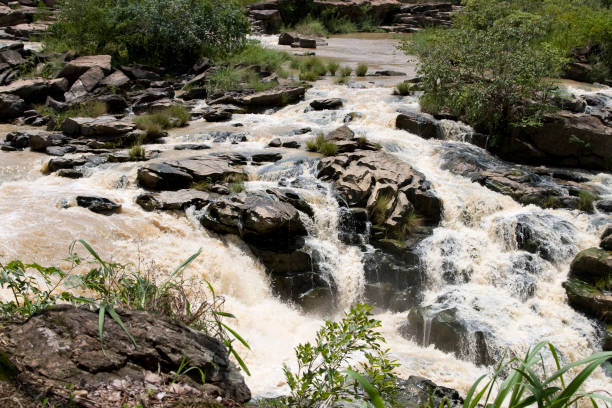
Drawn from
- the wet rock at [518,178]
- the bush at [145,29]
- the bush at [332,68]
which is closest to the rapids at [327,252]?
the wet rock at [518,178]

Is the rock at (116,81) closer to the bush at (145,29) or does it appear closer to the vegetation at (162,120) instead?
the bush at (145,29)

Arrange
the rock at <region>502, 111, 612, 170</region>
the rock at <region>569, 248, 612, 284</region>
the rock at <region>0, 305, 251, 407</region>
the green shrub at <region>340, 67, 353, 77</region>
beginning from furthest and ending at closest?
the green shrub at <region>340, 67, 353, 77</region>
the rock at <region>502, 111, 612, 170</region>
the rock at <region>569, 248, 612, 284</region>
the rock at <region>0, 305, 251, 407</region>

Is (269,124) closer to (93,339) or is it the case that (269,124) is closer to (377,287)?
(377,287)

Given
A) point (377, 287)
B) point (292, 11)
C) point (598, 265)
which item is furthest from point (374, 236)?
point (292, 11)

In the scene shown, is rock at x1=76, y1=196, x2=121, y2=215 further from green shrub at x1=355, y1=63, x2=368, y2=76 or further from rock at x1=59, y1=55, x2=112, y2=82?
green shrub at x1=355, y1=63, x2=368, y2=76

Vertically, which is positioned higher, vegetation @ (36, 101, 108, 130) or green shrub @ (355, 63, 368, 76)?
green shrub @ (355, 63, 368, 76)

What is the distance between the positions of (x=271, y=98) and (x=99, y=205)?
811 centimetres

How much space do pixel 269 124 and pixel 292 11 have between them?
2118 cm

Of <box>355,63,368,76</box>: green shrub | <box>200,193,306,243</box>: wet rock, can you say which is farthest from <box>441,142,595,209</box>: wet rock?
<box>355,63,368,76</box>: green shrub

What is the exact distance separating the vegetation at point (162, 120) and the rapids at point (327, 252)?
2.30m

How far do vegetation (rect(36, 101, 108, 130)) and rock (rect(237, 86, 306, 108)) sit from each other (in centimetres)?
411

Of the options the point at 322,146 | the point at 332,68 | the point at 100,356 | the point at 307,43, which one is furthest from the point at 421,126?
the point at 307,43

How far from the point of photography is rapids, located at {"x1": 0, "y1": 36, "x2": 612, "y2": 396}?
270 inches

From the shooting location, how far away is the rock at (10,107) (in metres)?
13.9
